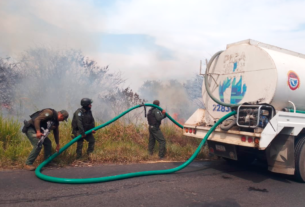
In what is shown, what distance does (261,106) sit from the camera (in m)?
4.52

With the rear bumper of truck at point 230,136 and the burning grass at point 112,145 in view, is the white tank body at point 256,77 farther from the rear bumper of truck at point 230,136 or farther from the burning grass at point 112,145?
the burning grass at point 112,145

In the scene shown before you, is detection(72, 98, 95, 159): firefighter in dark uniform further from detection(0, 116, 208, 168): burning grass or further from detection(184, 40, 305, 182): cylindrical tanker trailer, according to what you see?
detection(184, 40, 305, 182): cylindrical tanker trailer

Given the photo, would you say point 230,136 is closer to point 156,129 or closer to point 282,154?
point 282,154

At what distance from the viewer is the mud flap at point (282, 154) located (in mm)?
4808

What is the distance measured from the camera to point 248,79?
532 cm

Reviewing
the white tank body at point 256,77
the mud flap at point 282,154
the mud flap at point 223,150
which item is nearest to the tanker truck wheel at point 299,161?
the mud flap at point 282,154

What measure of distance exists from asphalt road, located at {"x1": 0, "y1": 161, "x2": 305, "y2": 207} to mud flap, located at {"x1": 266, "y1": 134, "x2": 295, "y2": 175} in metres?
0.36

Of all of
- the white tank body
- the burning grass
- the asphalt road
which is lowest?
the asphalt road

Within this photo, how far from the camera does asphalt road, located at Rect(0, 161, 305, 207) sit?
12.1 ft

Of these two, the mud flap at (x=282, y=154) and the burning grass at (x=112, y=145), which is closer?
the mud flap at (x=282, y=154)

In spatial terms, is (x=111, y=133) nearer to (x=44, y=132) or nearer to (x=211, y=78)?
(x=44, y=132)

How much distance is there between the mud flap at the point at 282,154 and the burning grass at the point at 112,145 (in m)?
2.41

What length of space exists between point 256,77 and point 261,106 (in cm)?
90

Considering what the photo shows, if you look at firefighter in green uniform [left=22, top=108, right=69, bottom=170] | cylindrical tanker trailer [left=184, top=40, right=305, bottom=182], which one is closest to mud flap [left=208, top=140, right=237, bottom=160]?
cylindrical tanker trailer [left=184, top=40, right=305, bottom=182]
